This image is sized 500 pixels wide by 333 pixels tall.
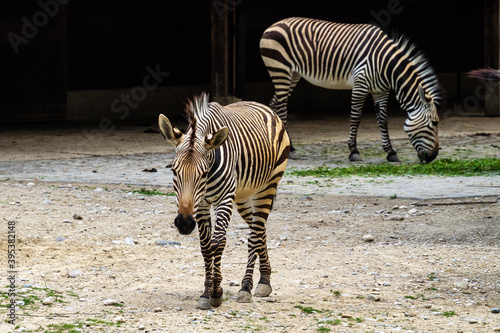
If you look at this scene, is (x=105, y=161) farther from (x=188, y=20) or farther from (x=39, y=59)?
(x=188, y=20)

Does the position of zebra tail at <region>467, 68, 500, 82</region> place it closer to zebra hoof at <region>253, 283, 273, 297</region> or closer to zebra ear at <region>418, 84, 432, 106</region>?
zebra ear at <region>418, 84, 432, 106</region>

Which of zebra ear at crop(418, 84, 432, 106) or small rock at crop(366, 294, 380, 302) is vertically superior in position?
zebra ear at crop(418, 84, 432, 106)

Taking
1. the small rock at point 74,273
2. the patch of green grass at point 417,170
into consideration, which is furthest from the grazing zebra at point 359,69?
the small rock at point 74,273

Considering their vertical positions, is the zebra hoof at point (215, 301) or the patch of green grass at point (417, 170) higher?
the patch of green grass at point (417, 170)

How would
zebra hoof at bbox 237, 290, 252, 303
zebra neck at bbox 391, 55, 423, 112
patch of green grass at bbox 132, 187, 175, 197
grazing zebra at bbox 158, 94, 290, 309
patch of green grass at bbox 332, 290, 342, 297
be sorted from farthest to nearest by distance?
zebra neck at bbox 391, 55, 423, 112 < patch of green grass at bbox 132, 187, 175, 197 < patch of green grass at bbox 332, 290, 342, 297 < zebra hoof at bbox 237, 290, 252, 303 < grazing zebra at bbox 158, 94, 290, 309

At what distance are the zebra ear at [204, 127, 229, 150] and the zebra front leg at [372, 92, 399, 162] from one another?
7586 millimetres

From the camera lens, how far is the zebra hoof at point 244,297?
592 centimetres

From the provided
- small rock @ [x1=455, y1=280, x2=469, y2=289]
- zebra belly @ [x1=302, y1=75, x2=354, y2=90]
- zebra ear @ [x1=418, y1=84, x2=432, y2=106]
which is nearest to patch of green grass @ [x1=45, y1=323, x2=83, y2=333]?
small rock @ [x1=455, y1=280, x2=469, y2=289]

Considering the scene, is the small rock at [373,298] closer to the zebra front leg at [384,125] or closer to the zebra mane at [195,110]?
the zebra mane at [195,110]

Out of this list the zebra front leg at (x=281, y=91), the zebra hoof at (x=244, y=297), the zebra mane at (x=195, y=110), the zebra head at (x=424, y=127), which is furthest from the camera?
the zebra front leg at (x=281, y=91)

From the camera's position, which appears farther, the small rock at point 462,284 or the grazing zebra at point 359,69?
the grazing zebra at point 359,69

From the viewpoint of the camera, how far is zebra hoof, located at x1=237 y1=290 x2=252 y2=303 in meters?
5.92

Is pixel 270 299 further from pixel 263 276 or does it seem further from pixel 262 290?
pixel 263 276

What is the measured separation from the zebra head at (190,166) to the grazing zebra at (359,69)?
7.53 m
